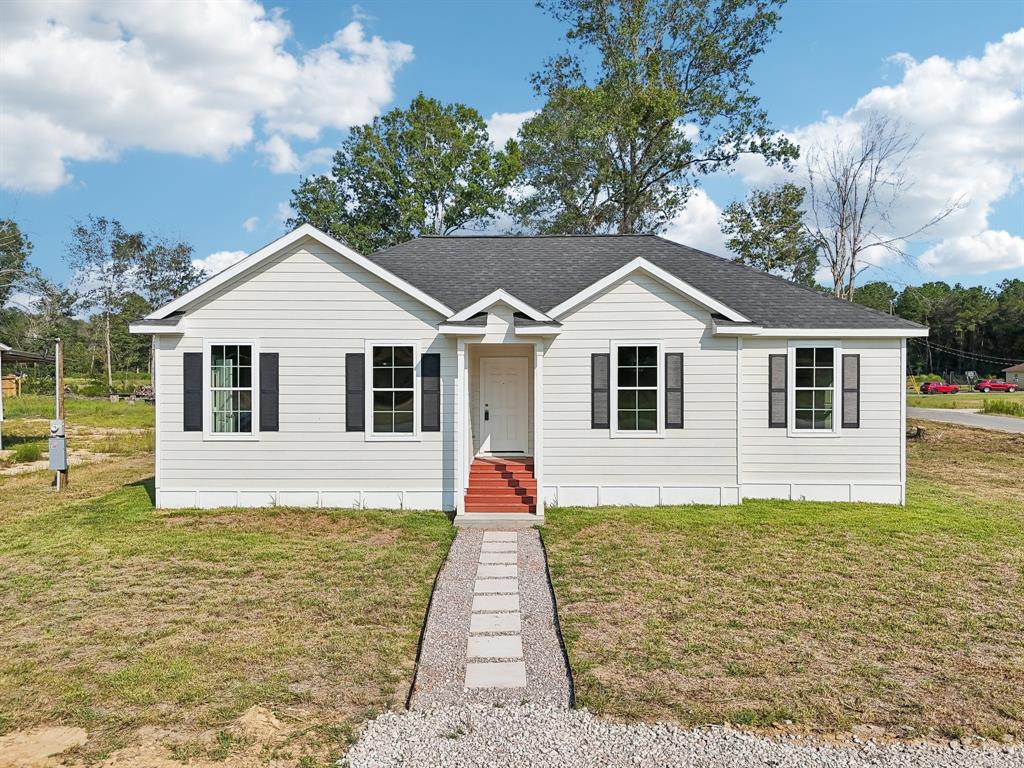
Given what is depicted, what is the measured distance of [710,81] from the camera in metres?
27.2

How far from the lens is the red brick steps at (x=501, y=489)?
1069 cm

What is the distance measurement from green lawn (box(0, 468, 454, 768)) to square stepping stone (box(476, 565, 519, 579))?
669 mm

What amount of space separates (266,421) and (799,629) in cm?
897

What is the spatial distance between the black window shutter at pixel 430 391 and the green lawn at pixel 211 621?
5.29 feet

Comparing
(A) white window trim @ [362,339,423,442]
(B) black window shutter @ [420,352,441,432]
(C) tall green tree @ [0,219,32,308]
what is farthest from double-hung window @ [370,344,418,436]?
(C) tall green tree @ [0,219,32,308]

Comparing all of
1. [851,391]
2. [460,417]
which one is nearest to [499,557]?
[460,417]

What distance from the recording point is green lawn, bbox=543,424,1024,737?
446cm

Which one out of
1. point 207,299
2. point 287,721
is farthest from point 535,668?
point 207,299

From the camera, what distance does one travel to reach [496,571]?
7652 millimetres

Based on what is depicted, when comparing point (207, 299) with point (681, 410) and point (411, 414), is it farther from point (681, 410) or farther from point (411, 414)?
point (681, 410)

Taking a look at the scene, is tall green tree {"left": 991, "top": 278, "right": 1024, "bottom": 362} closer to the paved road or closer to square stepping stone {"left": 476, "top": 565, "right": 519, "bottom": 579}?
the paved road

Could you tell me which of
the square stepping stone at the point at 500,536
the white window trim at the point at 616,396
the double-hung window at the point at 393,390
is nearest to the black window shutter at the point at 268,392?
the double-hung window at the point at 393,390

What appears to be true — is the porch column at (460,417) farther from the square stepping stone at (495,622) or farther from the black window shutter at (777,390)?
the black window shutter at (777,390)

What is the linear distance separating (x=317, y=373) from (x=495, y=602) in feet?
19.9
